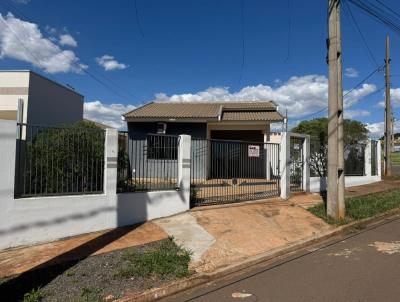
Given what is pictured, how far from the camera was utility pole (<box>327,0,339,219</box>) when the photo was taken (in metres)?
10.7

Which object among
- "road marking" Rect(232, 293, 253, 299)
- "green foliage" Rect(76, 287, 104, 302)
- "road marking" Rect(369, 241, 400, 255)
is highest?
"road marking" Rect(369, 241, 400, 255)

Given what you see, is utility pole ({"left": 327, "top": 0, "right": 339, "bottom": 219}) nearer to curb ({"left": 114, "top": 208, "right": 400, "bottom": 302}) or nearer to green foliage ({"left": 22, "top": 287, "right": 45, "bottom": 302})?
curb ({"left": 114, "top": 208, "right": 400, "bottom": 302})

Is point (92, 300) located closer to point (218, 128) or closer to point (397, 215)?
point (397, 215)

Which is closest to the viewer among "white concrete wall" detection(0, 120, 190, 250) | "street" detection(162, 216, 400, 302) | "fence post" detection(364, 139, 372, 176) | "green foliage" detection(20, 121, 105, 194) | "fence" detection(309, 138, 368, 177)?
"street" detection(162, 216, 400, 302)

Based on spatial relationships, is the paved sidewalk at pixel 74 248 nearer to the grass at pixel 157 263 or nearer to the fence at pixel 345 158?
the grass at pixel 157 263

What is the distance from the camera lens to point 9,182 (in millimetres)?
7148

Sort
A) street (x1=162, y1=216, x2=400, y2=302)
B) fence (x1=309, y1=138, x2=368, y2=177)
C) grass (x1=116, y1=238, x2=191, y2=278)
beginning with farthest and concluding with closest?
fence (x1=309, y1=138, x2=368, y2=177)
grass (x1=116, y1=238, x2=191, y2=278)
street (x1=162, y1=216, x2=400, y2=302)

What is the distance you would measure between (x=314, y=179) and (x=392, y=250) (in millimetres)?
7307

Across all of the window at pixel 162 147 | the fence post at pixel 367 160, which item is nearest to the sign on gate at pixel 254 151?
the window at pixel 162 147

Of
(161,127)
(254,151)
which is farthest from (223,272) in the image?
(161,127)

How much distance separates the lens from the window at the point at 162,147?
9766mm

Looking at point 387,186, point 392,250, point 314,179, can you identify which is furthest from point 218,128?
point 392,250

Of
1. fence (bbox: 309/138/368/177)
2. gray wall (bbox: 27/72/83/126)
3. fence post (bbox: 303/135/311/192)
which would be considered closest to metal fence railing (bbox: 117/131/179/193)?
fence post (bbox: 303/135/311/192)

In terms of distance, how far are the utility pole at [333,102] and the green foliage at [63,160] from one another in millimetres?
6153
